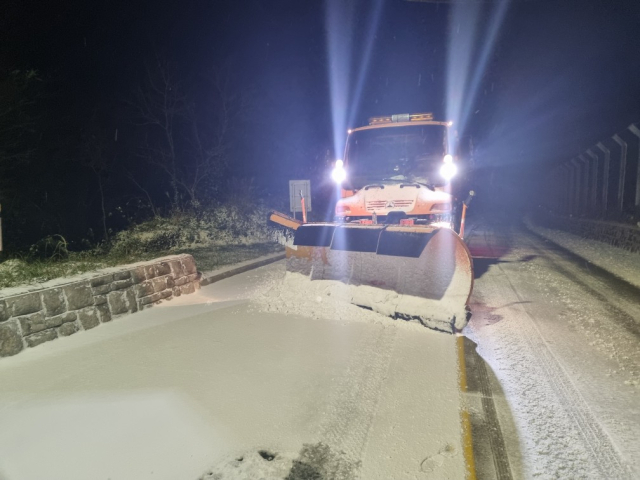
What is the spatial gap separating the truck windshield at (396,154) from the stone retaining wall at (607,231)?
8.50 metres

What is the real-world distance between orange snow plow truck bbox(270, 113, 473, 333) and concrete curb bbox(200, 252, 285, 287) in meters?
1.87

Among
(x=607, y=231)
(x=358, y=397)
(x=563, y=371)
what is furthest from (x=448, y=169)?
(x=607, y=231)

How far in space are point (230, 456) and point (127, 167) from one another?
61.0 feet

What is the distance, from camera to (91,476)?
2656mm

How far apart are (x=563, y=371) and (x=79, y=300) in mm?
5129

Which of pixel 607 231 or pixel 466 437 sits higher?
pixel 466 437

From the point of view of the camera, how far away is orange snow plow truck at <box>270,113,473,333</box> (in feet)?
18.0

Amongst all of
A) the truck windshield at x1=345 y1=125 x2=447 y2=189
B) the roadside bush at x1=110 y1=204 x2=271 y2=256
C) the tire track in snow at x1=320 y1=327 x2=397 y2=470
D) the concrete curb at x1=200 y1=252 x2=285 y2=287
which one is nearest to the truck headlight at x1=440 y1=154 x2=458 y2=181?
the truck windshield at x1=345 y1=125 x2=447 y2=189

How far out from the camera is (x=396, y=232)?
19.1ft

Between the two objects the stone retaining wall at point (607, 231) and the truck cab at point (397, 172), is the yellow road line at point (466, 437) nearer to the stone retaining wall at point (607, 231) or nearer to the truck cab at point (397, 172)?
the truck cab at point (397, 172)

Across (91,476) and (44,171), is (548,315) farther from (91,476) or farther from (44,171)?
(44,171)

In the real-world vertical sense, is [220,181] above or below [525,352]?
above

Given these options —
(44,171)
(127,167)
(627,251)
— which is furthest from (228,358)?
(127,167)

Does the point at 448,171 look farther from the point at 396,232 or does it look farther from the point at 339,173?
the point at 396,232
